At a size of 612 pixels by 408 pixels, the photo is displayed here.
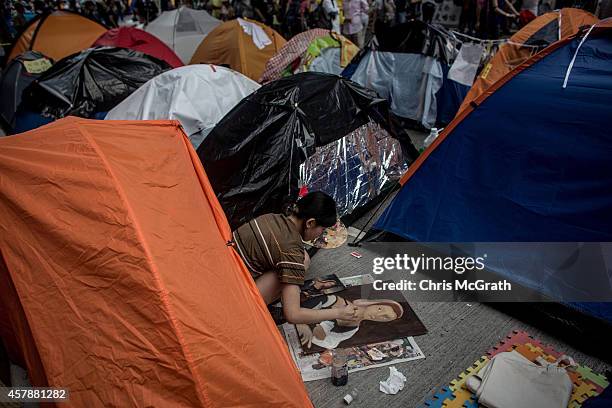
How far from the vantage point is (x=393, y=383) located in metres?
1.81

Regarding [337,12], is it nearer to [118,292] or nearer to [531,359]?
[531,359]

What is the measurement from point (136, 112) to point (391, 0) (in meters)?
6.40

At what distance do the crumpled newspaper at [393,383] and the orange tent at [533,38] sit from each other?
264 cm

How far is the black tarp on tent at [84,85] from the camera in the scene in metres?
4.27

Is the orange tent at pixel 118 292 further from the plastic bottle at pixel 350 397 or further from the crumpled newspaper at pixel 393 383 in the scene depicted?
the crumpled newspaper at pixel 393 383

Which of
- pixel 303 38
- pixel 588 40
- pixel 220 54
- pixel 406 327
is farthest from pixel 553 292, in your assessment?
pixel 220 54

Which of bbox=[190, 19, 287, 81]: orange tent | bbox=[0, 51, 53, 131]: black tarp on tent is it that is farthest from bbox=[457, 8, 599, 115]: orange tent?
bbox=[0, 51, 53, 131]: black tarp on tent

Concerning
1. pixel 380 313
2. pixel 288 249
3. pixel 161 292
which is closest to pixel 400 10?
pixel 380 313

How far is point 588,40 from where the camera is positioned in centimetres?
200

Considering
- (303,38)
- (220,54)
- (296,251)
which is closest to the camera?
(296,251)

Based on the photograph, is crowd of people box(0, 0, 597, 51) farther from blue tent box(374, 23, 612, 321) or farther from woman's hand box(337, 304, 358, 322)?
woman's hand box(337, 304, 358, 322)

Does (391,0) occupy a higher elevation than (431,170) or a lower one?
higher

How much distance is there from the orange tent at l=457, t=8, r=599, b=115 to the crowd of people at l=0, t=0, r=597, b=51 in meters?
2.26

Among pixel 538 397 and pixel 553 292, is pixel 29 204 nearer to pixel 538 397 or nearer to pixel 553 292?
pixel 538 397
